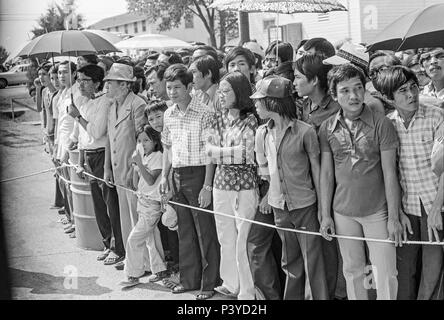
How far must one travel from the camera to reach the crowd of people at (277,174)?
3.73m

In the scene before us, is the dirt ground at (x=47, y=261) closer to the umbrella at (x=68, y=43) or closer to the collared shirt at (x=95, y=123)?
the collared shirt at (x=95, y=123)

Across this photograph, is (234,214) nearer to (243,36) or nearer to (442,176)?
(442,176)

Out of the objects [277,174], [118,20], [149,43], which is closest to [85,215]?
[277,174]

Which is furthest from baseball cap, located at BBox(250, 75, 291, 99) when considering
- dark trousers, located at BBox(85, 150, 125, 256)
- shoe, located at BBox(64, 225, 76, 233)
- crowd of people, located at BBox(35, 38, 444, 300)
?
shoe, located at BBox(64, 225, 76, 233)

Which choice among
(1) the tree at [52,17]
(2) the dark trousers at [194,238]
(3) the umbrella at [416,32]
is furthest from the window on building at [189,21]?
(3) the umbrella at [416,32]

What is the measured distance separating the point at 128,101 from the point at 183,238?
157cm

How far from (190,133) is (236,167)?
566 millimetres

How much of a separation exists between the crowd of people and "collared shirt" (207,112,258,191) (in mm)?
10

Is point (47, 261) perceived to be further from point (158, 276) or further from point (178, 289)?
point (178, 289)

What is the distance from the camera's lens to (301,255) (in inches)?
167

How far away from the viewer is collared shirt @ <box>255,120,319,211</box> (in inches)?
159

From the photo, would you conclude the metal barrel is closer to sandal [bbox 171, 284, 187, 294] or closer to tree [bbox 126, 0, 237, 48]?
sandal [bbox 171, 284, 187, 294]

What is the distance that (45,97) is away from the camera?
28.6ft

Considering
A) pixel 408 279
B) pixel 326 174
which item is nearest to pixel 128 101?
pixel 326 174
